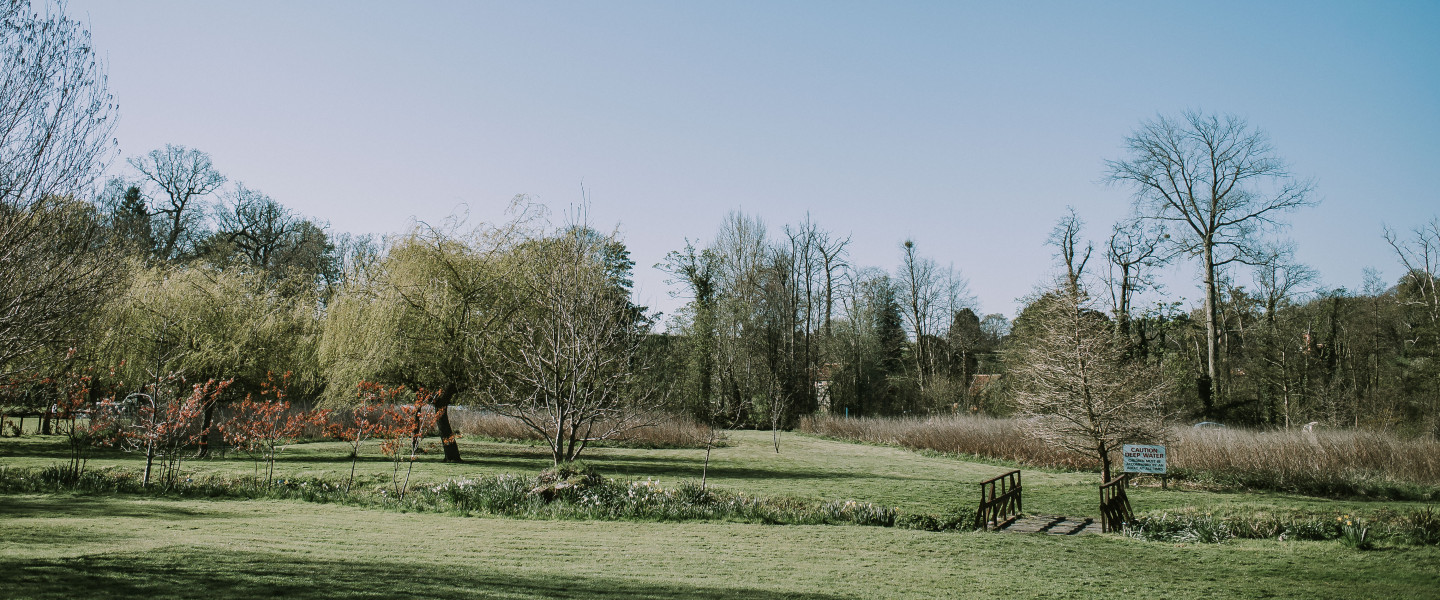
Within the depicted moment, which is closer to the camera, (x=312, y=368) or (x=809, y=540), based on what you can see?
(x=809, y=540)

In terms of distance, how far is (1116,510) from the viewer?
41.5 ft

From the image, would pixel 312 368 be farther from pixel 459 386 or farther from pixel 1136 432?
pixel 1136 432

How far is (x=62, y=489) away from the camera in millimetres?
12734

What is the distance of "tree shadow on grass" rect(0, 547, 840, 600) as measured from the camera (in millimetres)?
5438

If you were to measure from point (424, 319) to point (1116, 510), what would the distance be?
1569 cm

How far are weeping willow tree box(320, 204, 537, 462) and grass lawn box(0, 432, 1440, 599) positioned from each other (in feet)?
21.3

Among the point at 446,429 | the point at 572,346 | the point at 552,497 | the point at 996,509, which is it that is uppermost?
the point at 572,346

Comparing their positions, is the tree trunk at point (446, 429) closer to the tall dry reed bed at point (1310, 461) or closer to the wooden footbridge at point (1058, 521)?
the wooden footbridge at point (1058, 521)

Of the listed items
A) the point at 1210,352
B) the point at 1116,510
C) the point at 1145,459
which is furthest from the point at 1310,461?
the point at 1210,352

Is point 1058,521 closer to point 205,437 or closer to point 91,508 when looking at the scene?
point 91,508

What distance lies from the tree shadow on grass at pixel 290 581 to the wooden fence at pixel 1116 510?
7.79 meters

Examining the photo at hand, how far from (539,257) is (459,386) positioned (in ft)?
12.9

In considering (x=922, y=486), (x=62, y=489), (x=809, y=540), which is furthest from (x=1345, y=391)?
(x=62, y=489)

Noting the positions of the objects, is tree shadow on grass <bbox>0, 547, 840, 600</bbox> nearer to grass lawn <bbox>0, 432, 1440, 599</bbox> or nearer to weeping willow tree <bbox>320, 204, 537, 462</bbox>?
grass lawn <bbox>0, 432, 1440, 599</bbox>
